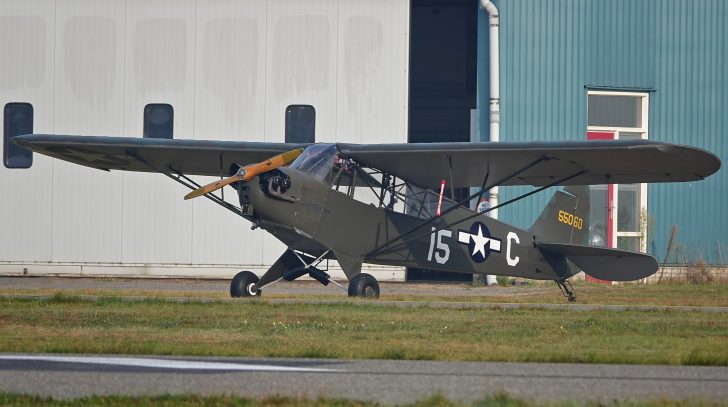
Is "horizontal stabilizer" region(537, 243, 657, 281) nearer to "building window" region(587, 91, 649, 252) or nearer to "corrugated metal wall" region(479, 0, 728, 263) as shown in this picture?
"corrugated metal wall" region(479, 0, 728, 263)

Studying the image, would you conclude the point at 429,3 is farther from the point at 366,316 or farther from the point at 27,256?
the point at 366,316

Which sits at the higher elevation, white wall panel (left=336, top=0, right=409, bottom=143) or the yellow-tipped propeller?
white wall panel (left=336, top=0, right=409, bottom=143)

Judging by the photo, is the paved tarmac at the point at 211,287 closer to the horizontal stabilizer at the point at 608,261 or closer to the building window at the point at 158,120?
the horizontal stabilizer at the point at 608,261

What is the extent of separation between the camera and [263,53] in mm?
23984

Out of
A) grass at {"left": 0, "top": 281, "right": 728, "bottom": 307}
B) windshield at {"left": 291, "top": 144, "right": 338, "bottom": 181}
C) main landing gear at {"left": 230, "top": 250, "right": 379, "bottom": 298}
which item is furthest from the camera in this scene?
grass at {"left": 0, "top": 281, "right": 728, "bottom": 307}

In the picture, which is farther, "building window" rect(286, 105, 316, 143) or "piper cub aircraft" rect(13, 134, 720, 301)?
"building window" rect(286, 105, 316, 143)

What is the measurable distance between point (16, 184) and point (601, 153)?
13016mm

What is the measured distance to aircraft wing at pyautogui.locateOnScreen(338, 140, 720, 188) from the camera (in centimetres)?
1563

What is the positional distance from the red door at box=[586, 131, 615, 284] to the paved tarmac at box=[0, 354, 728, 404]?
1721cm

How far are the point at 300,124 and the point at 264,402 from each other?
1809 centimetres

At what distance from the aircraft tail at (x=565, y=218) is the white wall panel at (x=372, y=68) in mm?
5108

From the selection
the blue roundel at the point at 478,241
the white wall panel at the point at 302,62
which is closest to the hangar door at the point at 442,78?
the white wall panel at the point at 302,62

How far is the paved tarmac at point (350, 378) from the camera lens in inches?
258

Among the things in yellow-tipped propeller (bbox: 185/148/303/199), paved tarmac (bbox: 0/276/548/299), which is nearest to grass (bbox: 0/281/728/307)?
paved tarmac (bbox: 0/276/548/299)
